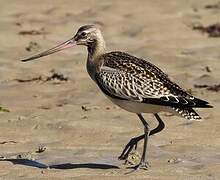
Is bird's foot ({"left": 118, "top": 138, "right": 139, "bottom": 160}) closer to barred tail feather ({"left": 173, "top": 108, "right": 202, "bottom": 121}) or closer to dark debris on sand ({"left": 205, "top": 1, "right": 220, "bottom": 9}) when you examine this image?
barred tail feather ({"left": 173, "top": 108, "right": 202, "bottom": 121})

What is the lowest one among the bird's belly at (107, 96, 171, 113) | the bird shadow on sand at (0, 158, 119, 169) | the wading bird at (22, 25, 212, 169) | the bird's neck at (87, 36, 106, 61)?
the bird shadow on sand at (0, 158, 119, 169)

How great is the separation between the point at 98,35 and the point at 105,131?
1.43 meters

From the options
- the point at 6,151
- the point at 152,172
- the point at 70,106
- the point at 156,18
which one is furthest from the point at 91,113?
the point at 156,18

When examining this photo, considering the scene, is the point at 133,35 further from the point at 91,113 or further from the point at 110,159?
the point at 110,159

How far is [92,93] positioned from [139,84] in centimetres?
401

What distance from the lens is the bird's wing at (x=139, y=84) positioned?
9086mm

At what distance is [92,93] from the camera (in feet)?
43.4

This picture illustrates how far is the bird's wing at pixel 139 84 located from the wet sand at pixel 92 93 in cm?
68

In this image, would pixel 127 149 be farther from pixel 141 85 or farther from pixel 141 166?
pixel 141 85

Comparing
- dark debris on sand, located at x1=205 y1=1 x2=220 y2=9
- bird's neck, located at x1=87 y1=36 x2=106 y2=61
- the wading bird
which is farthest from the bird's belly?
dark debris on sand, located at x1=205 y1=1 x2=220 y2=9

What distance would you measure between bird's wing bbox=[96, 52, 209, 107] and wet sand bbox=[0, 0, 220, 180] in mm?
677

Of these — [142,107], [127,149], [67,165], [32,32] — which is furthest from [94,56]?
[32,32]

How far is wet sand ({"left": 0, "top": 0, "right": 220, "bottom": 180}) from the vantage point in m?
9.31

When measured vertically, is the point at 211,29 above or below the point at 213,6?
below
